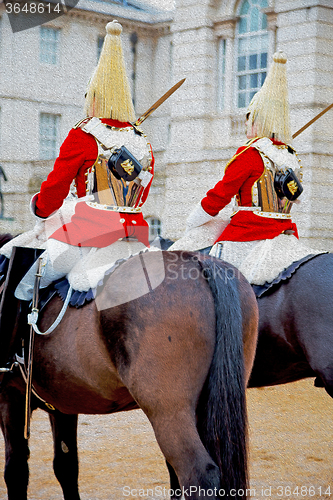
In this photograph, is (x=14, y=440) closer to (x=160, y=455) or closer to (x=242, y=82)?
(x=160, y=455)

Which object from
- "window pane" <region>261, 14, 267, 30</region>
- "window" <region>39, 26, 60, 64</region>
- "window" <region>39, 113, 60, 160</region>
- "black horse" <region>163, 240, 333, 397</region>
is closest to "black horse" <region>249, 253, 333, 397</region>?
"black horse" <region>163, 240, 333, 397</region>

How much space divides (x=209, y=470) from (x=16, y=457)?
144 cm

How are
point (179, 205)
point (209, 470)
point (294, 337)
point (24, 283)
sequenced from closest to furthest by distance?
point (209, 470) < point (24, 283) < point (294, 337) < point (179, 205)

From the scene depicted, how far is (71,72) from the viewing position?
16.0 m

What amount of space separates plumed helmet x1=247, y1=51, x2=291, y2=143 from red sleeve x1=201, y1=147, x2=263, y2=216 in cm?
22

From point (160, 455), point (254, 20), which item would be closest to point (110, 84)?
point (160, 455)

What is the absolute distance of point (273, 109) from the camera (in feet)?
14.2

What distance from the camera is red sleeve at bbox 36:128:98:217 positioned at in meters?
3.15

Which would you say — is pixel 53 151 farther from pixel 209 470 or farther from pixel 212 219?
pixel 209 470

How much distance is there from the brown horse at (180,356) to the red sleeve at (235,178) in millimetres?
1345

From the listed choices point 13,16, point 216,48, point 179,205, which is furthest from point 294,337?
point 13,16

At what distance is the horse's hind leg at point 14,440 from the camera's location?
11.4 feet

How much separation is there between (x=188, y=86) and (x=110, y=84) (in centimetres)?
1025

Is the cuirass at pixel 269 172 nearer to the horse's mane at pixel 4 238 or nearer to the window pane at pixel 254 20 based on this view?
the horse's mane at pixel 4 238
